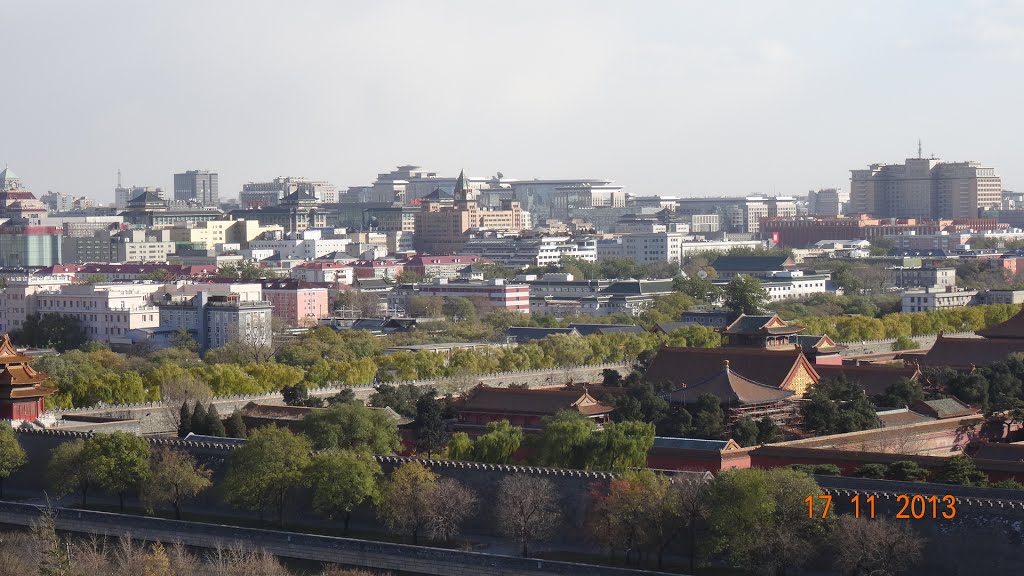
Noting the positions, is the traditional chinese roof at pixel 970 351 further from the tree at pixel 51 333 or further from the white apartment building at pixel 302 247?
the white apartment building at pixel 302 247

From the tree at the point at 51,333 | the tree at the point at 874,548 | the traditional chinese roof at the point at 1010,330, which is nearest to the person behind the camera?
the tree at the point at 874,548

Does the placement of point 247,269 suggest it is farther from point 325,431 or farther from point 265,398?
point 325,431

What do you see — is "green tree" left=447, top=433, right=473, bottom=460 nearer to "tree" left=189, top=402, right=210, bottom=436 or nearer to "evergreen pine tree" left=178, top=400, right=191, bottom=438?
"tree" left=189, top=402, right=210, bottom=436

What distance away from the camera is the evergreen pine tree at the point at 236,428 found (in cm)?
4422

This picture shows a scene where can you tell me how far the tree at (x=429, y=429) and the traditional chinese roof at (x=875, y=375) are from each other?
427 inches

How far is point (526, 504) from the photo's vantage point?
34.8 metres

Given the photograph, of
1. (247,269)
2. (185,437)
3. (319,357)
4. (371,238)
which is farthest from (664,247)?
(185,437)

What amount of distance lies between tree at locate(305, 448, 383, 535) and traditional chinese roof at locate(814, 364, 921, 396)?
1585cm

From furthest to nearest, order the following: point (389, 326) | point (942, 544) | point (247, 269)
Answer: point (247, 269) → point (389, 326) → point (942, 544)

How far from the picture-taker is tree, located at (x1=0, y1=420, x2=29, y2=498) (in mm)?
42000

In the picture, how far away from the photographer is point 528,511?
114 ft

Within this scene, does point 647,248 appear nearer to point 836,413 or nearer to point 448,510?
point 836,413

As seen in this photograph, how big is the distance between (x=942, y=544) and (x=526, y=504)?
279 inches
